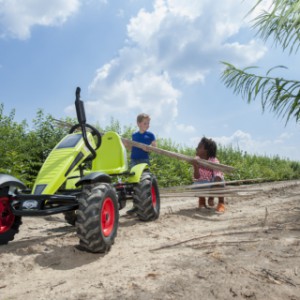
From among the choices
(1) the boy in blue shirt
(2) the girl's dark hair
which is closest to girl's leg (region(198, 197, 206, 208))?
(2) the girl's dark hair

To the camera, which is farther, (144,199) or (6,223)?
(144,199)

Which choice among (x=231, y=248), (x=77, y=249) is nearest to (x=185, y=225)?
(x=231, y=248)

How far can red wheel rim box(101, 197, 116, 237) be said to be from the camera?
12.5ft

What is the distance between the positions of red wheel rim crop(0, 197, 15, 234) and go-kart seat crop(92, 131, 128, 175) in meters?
1.43

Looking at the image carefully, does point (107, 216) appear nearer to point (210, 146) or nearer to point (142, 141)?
point (142, 141)

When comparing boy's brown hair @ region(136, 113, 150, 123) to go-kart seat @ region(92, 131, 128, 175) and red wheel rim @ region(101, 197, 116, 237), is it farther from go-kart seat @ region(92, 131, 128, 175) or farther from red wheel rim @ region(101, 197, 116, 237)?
red wheel rim @ region(101, 197, 116, 237)

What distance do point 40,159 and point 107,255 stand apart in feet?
20.0

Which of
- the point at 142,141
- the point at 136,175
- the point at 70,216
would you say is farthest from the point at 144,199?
the point at 142,141

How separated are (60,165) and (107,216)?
2.53 feet

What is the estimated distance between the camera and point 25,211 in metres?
3.62

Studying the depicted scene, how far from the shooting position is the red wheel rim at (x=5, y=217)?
4.08m

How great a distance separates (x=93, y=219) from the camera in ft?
11.3

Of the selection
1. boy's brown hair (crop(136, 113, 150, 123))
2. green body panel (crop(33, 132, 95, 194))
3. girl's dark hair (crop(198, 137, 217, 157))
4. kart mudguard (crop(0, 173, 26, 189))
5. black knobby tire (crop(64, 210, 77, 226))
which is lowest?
black knobby tire (crop(64, 210, 77, 226))

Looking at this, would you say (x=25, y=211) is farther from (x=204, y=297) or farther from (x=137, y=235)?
(x=204, y=297)
